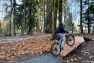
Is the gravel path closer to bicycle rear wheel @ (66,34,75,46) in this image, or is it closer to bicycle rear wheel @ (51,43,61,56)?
bicycle rear wheel @ (51,43,61,56)

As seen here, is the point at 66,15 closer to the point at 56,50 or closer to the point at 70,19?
the point at 70,19

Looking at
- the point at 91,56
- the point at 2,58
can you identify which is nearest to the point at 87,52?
the point at 91,56

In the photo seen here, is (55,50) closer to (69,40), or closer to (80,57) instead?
(80,57)

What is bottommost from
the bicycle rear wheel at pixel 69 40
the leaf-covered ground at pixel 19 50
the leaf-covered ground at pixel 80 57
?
the leaf-covered ground at pixel 80 57

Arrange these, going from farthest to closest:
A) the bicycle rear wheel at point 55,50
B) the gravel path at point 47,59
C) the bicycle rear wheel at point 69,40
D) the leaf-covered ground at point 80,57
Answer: the bicycle rear wheel at point 69,40, the bicycle rear wheel at point 55,50, the leaf-covered ground at point 80,57, the gravel path at point 47,59

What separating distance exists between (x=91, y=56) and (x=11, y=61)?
5585 mm

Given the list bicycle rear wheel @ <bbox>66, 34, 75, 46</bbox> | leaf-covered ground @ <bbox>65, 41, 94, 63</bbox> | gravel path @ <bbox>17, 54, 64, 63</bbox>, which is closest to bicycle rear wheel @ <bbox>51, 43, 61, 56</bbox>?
gravel path @ <bbox>17, 54, 64, 63</bbox>

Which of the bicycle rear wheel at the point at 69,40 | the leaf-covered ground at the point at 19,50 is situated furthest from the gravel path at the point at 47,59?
the bicycle rear wheel at the point at 69,40

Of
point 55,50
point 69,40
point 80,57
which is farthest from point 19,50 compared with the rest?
point 80,57

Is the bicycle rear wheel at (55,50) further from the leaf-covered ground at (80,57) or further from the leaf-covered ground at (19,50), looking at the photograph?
the leaf-covered ground at (19,50)

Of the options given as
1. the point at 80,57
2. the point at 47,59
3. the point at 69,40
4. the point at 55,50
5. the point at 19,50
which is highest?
the point at 69,40

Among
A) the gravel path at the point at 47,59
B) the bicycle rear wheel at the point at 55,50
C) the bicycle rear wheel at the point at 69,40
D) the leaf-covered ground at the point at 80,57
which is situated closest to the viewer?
the gravel path at the point at 47,59

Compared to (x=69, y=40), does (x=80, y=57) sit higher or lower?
lower

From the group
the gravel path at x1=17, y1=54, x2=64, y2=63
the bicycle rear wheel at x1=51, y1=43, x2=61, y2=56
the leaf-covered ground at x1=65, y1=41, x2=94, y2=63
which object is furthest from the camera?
the bicycle rear wheel at x1=51, y1=43, x2=61, y2=56
